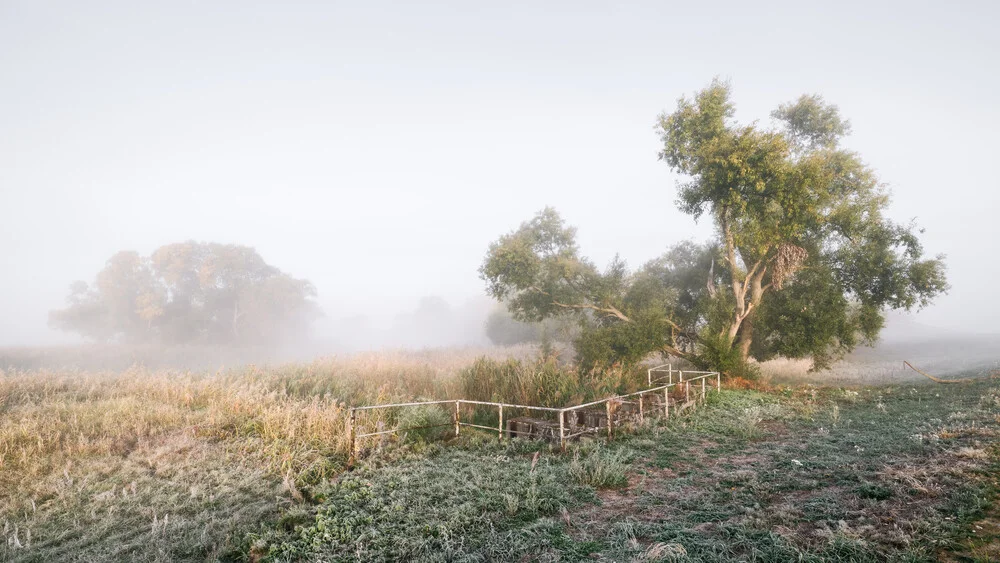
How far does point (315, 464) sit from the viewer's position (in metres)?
8.08

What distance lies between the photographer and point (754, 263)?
2197cm

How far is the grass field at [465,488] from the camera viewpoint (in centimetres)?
483

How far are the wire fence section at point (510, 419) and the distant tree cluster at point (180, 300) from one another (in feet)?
147

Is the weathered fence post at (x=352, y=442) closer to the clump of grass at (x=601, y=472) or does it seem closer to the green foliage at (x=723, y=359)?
the clump of grass at (x=601, y=472)

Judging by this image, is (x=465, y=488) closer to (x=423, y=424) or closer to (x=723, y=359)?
(x=423, y=424)

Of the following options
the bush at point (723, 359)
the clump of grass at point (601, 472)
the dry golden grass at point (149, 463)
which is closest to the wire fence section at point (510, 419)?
the dry golden grass at point (149, 463)

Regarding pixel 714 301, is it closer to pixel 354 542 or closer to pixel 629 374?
pixel 629 374

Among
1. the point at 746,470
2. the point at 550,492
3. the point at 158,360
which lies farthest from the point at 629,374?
the point at 158,360

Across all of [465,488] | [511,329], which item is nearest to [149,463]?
[465,488]

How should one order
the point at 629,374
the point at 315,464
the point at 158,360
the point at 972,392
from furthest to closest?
the point at 158,360 → the point at 629,374 → the point at 972,392 → the point at 315,464

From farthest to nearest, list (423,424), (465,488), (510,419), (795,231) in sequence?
(795,231), (510,419), (423,424), (465,488)

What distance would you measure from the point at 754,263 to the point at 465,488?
20149mm

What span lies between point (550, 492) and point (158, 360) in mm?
40762

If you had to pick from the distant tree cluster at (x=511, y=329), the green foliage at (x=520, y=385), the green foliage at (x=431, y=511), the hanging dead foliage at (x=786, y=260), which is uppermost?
the hanging dead foliage at (x=786, y=260)
